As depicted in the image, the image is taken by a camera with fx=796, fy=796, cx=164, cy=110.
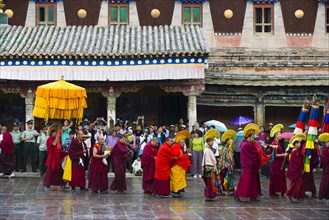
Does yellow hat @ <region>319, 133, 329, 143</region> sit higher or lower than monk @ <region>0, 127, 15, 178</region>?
higher

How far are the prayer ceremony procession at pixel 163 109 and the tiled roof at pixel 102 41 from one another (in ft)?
0.21

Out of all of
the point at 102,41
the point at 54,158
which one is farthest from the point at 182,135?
the point at 102,41

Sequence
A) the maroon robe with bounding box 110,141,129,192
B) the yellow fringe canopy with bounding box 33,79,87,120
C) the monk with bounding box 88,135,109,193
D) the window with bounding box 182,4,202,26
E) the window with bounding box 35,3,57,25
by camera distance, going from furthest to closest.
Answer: the window with bounding box 182,4,202,26 < the window with bounding box 35,3,57,25 < the yellow fringe canopy with bounding box 33,79,87,120 < the maroon robe with bounding box 110,141,129,192 < the monk with bounding box 88,135,109,193

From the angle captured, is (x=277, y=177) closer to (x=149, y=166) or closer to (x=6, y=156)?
(x=149, y=166)

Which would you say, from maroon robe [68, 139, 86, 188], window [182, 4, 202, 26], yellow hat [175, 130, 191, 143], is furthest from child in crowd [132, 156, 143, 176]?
window [182, 4, 202, 26]

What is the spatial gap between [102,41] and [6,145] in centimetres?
580

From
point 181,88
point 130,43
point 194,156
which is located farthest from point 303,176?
point 130,43

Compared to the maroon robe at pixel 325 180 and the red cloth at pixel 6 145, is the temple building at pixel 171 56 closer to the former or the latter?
the red cloth at pixel 6 145

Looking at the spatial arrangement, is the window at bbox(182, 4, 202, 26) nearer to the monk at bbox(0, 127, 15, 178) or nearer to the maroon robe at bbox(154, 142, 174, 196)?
the monk at bbox(0, 127, 15, 178)

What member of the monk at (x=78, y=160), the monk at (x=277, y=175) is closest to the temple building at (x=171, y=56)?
the monk at (x=78, y=160)

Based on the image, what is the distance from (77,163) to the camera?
19.1m

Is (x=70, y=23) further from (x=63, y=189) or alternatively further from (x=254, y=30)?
(x=63, y=189)

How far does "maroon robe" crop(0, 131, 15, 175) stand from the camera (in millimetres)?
22062

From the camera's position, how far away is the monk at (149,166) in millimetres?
18500
